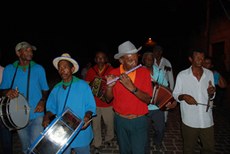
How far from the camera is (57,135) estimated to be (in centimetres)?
288

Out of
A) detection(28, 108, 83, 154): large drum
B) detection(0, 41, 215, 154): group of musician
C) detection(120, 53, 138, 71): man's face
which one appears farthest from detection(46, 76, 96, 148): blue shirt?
detection(120, 53, 138, 71): man's face

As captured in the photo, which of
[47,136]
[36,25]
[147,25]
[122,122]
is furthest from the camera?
[147,25]

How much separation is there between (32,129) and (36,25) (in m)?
17.5

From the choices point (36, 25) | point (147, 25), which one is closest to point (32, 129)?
point (36, 25)

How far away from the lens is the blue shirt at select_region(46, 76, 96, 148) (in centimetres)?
319

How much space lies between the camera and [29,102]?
12.5 feet

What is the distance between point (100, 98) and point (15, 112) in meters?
1.98

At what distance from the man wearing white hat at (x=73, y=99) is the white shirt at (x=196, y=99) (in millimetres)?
1646

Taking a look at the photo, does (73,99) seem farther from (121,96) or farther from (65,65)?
(121,96)

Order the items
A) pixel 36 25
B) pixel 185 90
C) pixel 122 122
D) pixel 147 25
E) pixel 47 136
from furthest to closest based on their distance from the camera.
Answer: pixel 147 25 < pixel 36 25 < pixel 185 90 < pixel 122 122 < pixel 47 136

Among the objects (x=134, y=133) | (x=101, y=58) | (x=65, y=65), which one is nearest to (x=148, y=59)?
(x=101, y=58)

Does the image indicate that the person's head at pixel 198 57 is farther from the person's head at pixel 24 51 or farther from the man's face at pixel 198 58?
the person's head at pixel 24 51

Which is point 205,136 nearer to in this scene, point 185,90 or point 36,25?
point 185,90

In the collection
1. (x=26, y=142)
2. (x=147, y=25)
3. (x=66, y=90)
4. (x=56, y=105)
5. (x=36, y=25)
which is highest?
(x=147, y=25)
